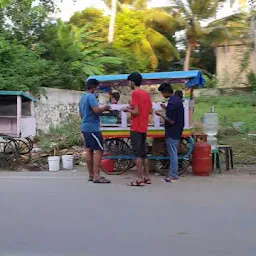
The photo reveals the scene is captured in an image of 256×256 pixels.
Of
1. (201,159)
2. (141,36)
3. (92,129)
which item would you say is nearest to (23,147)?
(92,129)

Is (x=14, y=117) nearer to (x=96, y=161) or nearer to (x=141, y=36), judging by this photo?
(x=96, y=161)

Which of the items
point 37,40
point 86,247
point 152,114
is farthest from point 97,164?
point 37,40

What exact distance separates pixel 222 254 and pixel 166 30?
25488 millimetres

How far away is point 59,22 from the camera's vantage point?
733 inches

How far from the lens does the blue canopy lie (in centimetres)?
847

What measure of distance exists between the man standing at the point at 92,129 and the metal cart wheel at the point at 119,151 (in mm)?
987

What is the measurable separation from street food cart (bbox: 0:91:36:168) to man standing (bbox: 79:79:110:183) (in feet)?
8.97

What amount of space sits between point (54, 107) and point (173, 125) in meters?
8.38

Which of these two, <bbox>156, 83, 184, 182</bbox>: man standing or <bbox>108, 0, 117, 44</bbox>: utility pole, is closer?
<bbox>156, 83, 184, 182</bbox>: man standing

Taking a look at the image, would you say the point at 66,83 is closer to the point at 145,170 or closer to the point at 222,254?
the point at 145,170

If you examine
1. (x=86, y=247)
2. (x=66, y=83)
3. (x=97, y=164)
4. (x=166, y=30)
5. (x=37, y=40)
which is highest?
(x=166, y=30)

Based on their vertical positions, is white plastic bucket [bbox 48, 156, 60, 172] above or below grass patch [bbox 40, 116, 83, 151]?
below

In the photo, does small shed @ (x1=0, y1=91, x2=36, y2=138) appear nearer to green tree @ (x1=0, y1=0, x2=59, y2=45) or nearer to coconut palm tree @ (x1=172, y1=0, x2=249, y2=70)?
green tree @ (x1=0, y1=0, x2=59, y2=45)

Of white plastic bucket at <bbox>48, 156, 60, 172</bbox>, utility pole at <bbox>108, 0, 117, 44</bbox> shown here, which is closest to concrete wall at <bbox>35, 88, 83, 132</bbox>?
white plastic bucket at <bbox>48, 156, 60, 172</bbox>
